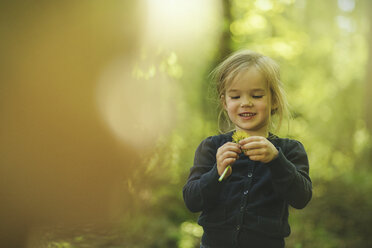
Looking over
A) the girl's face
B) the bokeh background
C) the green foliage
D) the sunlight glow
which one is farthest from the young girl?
the sunlight glow

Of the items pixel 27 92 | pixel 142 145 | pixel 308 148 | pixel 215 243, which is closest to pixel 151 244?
pixel 142 145

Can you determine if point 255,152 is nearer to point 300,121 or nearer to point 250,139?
point 250,139

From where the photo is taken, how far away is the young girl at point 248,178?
180cm

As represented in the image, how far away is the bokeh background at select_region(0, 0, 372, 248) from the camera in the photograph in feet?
6.48

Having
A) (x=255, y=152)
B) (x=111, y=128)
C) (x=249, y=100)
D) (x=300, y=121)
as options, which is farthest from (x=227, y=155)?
(x=300, y=121)

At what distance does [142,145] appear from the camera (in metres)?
3.11

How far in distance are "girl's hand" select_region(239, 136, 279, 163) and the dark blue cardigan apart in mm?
90

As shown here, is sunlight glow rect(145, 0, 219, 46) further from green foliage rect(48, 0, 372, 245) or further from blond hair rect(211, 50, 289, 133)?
blond hair rect(211, 50, 289, 133)

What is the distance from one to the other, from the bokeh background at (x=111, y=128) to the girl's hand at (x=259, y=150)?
857mm

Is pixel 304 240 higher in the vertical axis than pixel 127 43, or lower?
lower

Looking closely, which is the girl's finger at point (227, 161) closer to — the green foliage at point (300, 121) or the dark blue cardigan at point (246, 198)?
the dark blue cardigan at point (246, 198)

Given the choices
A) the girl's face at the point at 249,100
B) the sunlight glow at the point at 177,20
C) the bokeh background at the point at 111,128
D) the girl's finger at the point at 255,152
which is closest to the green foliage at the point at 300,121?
the bokeh background at the point at 111,128

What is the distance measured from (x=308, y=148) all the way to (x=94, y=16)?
292 inches

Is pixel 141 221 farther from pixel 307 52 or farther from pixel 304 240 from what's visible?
pixel 307 52
